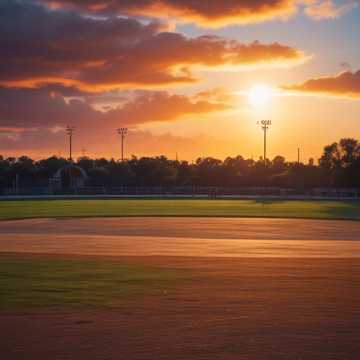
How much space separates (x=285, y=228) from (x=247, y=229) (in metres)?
2.56

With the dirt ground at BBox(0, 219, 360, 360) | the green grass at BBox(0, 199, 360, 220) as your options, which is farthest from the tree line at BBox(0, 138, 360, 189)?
the dirt ground at BBox(0, 219, 360, 360)

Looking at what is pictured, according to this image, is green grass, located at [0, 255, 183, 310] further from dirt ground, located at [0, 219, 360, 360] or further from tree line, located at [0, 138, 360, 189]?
tree line, located at [0, 138, 360, 189]

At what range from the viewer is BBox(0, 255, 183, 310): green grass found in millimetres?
13205

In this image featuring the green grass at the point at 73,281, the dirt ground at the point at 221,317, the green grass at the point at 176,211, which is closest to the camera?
the dirt ground at the point at 221,317

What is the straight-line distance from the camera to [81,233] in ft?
108

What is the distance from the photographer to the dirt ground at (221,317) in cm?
918

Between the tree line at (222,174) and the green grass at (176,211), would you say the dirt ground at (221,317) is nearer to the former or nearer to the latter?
the green grass at (176,211)

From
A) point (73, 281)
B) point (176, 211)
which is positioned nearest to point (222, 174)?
point (176, 211)

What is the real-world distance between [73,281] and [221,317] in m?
5.60

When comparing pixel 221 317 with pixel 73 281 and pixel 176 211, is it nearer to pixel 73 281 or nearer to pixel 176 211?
pixel 73 281

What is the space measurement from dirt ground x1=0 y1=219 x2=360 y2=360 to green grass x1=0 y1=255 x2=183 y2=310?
28.2 inches

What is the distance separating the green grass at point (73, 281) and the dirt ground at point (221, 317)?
717 millimetres

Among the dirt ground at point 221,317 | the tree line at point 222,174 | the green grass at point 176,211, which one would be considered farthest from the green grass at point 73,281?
the tree line at point 222,174

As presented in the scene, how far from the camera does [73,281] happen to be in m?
15.9
